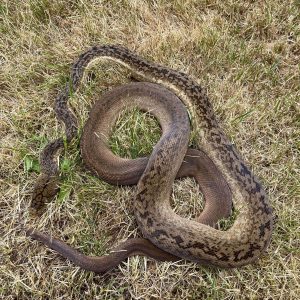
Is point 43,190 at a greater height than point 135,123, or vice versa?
point 135,123

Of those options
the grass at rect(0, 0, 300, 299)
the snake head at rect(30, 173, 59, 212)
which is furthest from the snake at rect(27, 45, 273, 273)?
the grass at rect(0, 0, 300, 299)

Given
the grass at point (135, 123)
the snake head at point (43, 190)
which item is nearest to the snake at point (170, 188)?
the snake head at point (43, 190)

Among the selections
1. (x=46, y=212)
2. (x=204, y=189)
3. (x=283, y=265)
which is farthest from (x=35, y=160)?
(x=283, y=265)

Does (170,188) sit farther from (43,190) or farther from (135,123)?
(43,190)

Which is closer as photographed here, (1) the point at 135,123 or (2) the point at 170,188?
(2) the point at 170,188

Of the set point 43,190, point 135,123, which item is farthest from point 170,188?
point 43,190

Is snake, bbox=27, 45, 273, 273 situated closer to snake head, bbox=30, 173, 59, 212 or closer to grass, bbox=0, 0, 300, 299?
snake head, bbox=30, 173, 59, 212

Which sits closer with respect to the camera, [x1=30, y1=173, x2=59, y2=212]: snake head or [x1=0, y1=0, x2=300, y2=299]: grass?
[x1=0, y1=0, x2=300, y2=299]: grass
